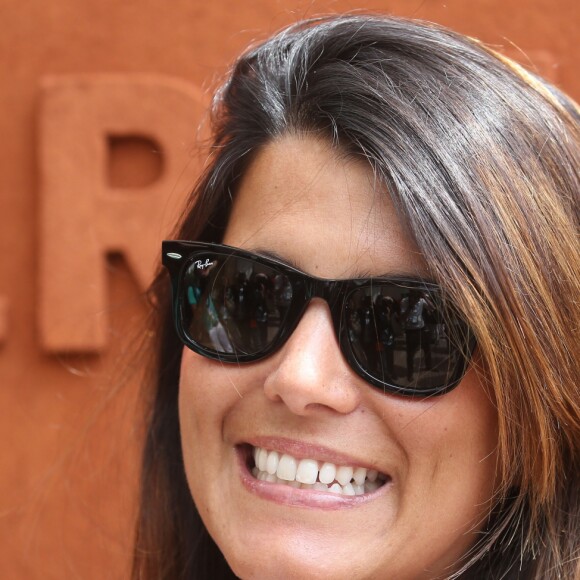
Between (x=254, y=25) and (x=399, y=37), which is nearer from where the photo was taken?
(x=399, y=37)

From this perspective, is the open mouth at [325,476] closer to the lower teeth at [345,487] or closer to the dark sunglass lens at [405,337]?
the lower teeth at [345,487]

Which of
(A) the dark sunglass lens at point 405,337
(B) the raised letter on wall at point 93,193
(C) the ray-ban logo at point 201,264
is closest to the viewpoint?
(A) the dark sunglass lens at point 405,337

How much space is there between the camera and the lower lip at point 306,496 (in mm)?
1273

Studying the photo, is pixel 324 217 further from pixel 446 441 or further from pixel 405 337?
pixel 446 441

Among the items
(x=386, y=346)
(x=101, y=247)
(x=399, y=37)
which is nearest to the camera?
(x=386, y=346)

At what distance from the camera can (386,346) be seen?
1.24 meters

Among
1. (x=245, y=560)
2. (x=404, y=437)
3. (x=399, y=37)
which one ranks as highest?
(x=399, y=37)

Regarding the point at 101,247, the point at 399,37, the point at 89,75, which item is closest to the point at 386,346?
the point at 399,37

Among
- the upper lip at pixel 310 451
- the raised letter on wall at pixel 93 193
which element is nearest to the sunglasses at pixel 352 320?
the upper lip at pixel 310 451

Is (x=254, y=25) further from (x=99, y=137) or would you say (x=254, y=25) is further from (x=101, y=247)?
(x=101, y=247)

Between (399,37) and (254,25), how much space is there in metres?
1.59

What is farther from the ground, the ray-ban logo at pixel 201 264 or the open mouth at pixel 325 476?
the ray-ban logo at pixel 201 264

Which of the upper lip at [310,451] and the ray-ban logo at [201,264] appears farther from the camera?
the ray-ban logo at [201,264]

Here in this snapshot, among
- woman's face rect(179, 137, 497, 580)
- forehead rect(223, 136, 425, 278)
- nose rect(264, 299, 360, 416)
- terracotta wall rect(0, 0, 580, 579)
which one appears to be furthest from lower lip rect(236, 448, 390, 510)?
terracotta wall rect(0, 0, 580, 579)
